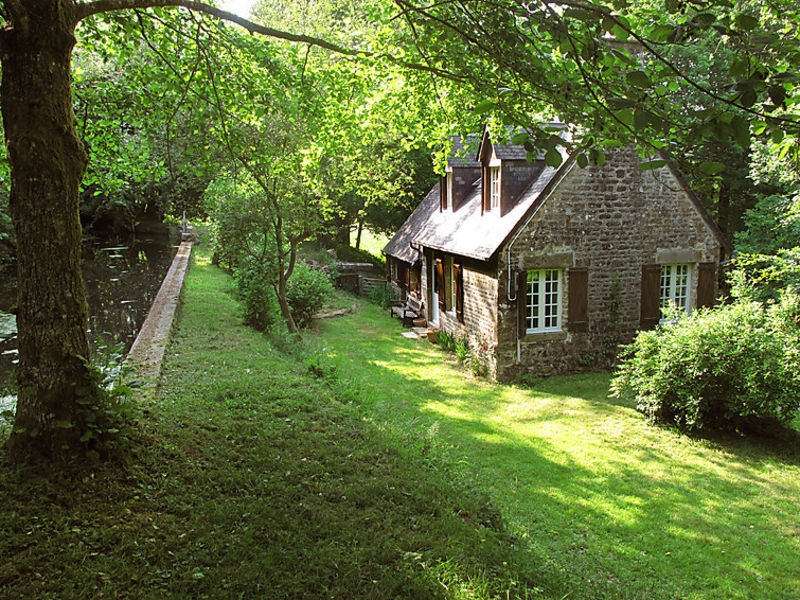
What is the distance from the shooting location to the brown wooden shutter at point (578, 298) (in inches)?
539

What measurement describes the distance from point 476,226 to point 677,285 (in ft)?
19.2

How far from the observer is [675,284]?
1480 cm

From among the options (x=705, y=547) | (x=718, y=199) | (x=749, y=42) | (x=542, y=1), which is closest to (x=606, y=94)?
(x=542, y=1)

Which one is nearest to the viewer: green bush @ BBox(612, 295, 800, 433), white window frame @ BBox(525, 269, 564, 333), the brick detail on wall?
green bush @ BBox(612, 295, 800, 433)

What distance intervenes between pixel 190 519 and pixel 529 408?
8773mm

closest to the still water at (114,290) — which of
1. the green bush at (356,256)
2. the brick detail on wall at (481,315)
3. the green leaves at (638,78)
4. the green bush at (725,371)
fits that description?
the green leaves at (638,78)

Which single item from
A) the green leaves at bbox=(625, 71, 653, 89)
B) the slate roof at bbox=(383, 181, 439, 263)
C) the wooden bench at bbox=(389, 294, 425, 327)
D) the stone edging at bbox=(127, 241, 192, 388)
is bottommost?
the wooden bench at bbox=(389, 294, 425, 327)

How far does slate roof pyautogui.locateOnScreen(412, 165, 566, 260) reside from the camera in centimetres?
1308

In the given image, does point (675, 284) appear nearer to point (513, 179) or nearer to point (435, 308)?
point (513, 179)

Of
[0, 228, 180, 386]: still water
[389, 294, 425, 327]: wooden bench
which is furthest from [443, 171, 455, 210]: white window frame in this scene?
[0, 228, 180, 386]: still water

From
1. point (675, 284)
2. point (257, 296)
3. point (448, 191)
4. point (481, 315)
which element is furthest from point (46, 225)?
point (448, 191)

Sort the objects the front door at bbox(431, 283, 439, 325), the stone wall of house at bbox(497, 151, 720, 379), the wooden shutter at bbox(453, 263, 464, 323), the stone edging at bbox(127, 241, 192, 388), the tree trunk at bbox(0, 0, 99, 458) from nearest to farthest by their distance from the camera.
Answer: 1. the tree trunk at bbox(0, 0, 99, 458)
2. the stone edging at bbox(127, 241, 192, 388)
3. the stone wall of house at bbox(497, 151, 720, 379)
4. the wooden shutter at bbox(453, 263, 464, 323)
5. the front door at bbox(431, 283, 439, 325)

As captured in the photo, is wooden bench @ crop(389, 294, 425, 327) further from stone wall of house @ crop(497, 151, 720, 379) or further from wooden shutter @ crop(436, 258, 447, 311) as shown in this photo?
stone wall of house @ crop(497, 151, 720, 379)

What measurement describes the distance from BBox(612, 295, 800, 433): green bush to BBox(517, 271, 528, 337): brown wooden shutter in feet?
10.6
